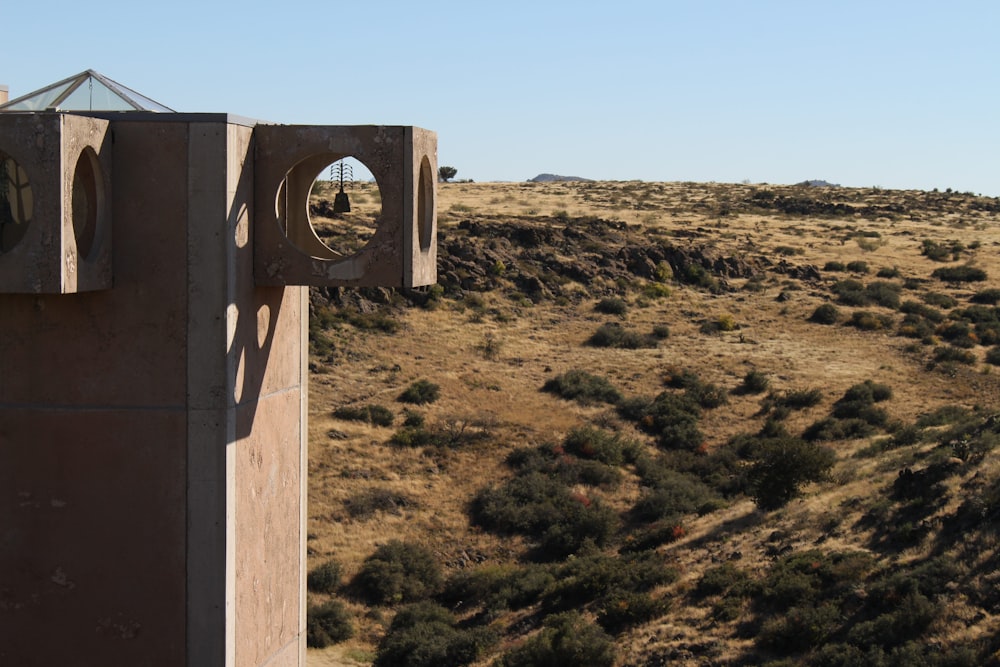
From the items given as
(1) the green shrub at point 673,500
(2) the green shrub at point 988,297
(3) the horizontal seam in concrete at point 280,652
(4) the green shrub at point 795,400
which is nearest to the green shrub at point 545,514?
(1) the green shrub at point 673,500

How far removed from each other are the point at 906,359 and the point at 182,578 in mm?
36053

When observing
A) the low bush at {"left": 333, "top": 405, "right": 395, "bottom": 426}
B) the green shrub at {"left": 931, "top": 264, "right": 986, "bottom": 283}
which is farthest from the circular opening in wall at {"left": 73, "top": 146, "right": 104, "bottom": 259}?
the green shrub at {"left": 931, "top": 264, "right": 986, "bottom": 283}

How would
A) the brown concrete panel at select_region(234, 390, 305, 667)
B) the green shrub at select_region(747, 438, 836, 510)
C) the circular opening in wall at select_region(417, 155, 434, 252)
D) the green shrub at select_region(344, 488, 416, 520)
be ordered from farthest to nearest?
the green shrub at select_region(344, 488, 416, 520) → the green shrub at select_region(747, 438, 836, 510) → the circular opening in wall at select_region(417, 155, 434, 252) → the brown concrete panel at select_region(234, 390, 305, 667)

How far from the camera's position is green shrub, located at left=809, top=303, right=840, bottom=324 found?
45.5 metres

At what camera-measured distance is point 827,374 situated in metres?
39.2

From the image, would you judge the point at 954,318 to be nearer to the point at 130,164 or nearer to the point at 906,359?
the point at 906,359

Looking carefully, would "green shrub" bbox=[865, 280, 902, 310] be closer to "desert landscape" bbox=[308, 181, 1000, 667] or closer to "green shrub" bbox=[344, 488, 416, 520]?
"desert landscape" bbox=[308, 181, 1000, 667]

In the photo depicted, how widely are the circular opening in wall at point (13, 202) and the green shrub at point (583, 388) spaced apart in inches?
1125

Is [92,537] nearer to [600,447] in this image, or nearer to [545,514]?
[545,514]

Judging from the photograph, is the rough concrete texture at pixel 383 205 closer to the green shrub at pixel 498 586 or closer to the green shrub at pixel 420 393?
the green shrub at pixel 498 586

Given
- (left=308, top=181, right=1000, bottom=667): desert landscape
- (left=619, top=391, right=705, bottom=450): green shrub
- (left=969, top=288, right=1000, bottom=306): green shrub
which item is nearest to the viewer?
(left=308, top=181, right=1000, bottom=667): desert landscape

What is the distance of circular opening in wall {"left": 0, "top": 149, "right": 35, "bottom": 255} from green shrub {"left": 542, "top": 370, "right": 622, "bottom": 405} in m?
28.6

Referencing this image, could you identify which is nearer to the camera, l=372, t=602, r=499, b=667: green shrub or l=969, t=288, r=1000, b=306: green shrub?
l=372, t=602, r=499, b=667: green shrub

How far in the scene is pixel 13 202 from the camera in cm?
902
